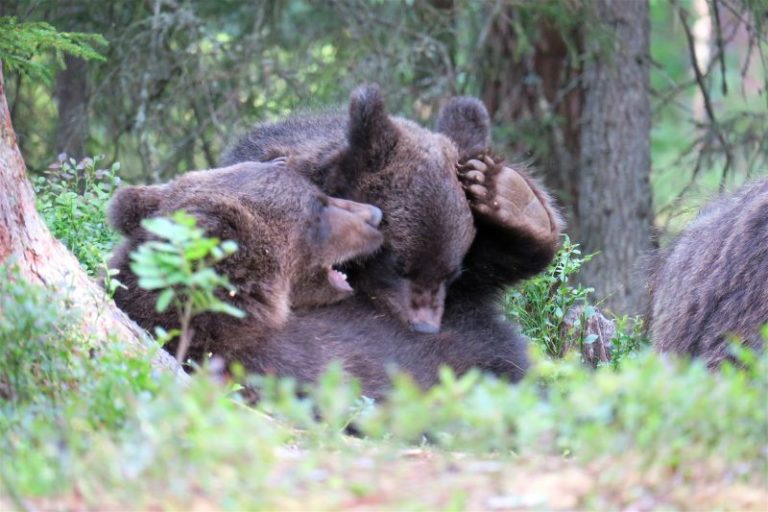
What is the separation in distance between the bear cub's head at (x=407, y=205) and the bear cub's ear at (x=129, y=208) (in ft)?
3.38

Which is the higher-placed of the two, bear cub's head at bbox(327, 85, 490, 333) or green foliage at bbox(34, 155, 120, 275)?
bear cub's head at bbox(327, 85, 490, 333)

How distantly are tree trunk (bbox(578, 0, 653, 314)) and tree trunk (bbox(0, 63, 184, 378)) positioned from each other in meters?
5.64

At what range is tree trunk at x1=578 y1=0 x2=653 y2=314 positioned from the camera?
383 inches

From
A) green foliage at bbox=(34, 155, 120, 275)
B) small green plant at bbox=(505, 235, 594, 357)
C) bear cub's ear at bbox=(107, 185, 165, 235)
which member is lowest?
green foliage at bbox=(34, 155, 120, 275)

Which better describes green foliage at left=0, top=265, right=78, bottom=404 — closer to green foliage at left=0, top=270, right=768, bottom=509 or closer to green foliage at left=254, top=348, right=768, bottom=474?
green foliage at left=0, top=270, right=768, bottom=509

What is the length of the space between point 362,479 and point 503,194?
3.16 m

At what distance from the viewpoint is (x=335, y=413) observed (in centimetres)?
282

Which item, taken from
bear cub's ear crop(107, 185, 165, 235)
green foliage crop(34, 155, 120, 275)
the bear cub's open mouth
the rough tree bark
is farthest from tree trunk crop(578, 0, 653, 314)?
bear cub's ear crop(107, 185, 165, 235)

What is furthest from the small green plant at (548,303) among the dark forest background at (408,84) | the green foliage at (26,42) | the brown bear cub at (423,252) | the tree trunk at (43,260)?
the green foliage at (26,42)

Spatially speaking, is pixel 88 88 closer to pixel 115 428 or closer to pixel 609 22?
pixel 609 22

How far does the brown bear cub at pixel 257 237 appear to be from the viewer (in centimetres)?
507

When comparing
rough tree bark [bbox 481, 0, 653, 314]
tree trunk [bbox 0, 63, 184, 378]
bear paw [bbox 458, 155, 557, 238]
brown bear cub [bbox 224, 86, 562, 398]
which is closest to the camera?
tree trunk [bbox 0, 63, 184, 378]

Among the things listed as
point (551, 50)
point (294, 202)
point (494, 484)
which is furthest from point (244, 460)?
point (551, 50)

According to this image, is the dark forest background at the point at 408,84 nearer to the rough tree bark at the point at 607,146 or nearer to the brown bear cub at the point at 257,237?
the rough tree bark at the point at 607,146
